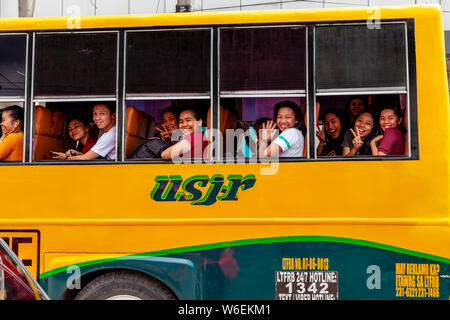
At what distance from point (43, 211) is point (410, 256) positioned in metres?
3.38

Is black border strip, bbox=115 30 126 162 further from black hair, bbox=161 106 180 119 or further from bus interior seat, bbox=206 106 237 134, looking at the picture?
bus interior seat, bbox=206 106 237 134

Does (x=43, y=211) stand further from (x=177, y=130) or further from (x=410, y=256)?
(x=410, y=256)

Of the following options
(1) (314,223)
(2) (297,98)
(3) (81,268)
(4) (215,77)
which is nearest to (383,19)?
(2) (297,98)

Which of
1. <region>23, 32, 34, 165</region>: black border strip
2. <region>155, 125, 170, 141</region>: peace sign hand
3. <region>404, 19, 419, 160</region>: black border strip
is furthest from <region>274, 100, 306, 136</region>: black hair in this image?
<region>23, 32, 34, 165</region>: black border strip

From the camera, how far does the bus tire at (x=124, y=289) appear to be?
14.8 feet

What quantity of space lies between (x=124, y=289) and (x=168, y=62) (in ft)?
7.17

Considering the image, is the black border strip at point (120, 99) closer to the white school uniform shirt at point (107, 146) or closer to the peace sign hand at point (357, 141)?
the white school uniform shirt at point (107, 146)

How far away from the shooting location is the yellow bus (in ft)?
14.3

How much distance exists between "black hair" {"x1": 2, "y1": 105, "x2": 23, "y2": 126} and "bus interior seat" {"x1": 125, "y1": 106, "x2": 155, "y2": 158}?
107cm

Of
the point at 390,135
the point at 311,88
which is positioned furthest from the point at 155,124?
the point at 390,135

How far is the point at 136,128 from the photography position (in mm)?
4852

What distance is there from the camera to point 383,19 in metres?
4.51
